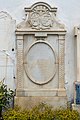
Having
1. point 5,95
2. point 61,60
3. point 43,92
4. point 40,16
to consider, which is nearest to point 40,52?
point 61,60

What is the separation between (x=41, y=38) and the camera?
11.0m

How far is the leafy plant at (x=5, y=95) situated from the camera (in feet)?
34.4

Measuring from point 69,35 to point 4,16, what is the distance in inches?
69.5

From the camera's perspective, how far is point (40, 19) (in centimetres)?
1096

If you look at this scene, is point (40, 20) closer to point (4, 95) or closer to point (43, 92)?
point (43, 92)

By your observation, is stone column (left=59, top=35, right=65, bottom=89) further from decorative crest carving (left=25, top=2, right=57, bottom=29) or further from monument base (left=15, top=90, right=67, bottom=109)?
decorative crest carving (left=25, top=2, right=57, bottom=29)

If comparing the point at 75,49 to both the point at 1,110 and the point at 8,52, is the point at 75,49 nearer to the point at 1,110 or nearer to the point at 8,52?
the point at 8,52

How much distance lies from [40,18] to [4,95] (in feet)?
7.15

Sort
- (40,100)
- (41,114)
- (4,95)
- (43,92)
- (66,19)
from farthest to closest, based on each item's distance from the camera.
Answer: (66,19), (43,92), (40,100), (4,95), (41,114)

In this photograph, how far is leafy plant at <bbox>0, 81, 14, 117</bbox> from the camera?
10.5 meters

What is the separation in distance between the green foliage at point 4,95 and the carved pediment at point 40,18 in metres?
1.60

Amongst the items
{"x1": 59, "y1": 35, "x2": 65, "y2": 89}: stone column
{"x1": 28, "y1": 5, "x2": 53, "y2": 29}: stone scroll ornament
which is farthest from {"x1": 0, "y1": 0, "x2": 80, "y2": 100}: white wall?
{"x1": 28, "y1": 5, "x2": 53, "y2": 29}: stone scroll ornament

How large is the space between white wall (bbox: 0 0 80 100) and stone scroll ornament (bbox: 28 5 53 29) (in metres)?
0.25

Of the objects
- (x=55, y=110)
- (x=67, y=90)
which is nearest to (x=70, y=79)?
(x=67, y=90)
